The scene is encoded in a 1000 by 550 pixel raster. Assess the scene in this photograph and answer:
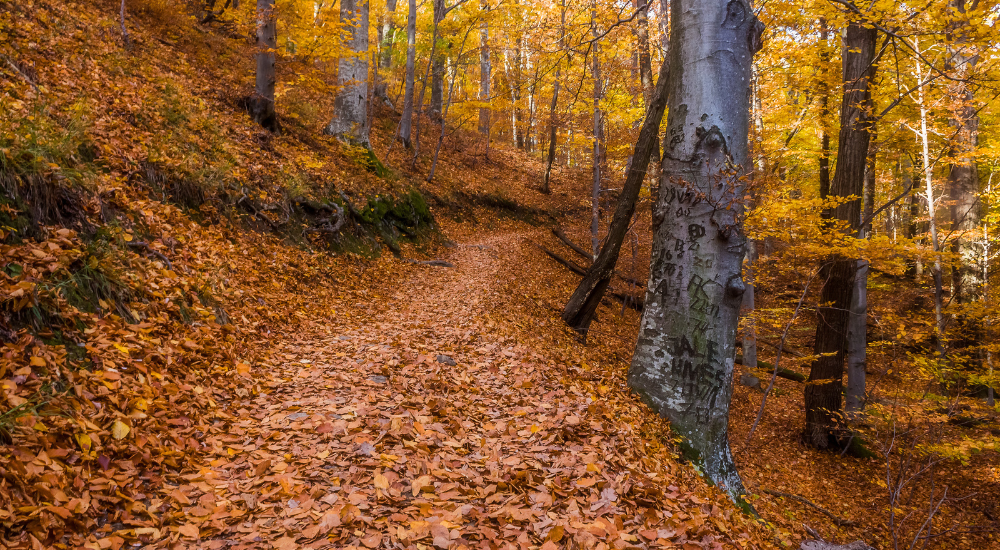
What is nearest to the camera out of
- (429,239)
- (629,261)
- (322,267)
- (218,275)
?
(218,275)

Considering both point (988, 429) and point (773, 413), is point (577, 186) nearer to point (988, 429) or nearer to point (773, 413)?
point (773, 413)

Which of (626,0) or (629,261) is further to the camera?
(629,261)

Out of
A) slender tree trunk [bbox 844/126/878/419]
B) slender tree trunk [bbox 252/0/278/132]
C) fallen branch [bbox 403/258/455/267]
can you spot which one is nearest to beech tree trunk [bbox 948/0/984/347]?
slender tree trunk [bbox 844/126/878/419]

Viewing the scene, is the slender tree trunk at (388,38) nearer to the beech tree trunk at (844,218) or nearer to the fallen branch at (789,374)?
the beech tree trunk at (844,218)

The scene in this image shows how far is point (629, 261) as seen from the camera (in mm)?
15703

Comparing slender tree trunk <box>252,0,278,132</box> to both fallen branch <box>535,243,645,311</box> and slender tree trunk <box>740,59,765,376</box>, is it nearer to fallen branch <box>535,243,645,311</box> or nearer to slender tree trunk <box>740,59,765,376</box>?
fallen branch <box>535,243,645,311</box>

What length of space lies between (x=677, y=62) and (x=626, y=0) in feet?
10.5

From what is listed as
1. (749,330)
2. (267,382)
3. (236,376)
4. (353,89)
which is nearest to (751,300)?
(749,330)

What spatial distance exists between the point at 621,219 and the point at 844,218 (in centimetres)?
396

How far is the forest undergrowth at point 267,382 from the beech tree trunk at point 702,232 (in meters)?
0.37

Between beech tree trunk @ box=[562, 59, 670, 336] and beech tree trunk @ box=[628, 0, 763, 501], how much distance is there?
3113 millimetres

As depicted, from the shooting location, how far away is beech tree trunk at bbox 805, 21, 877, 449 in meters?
7.88

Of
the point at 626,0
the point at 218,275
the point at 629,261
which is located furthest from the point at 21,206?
the point at 629,261

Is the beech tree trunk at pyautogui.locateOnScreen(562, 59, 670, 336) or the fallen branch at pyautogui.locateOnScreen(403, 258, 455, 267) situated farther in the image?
the fallen branch at pyautogui.locateOnScreen(403, 258, 455, 267)
